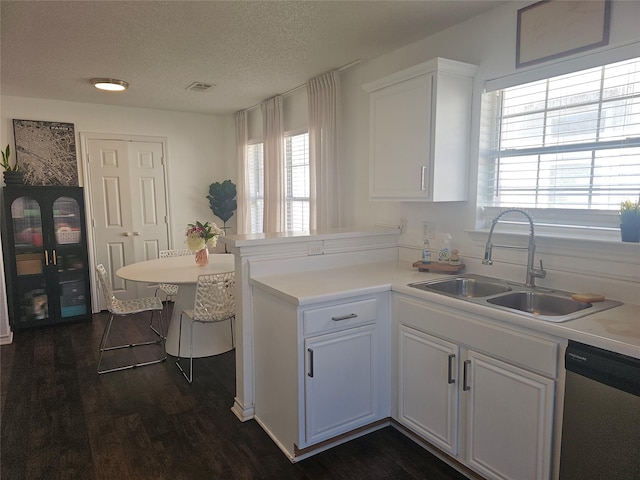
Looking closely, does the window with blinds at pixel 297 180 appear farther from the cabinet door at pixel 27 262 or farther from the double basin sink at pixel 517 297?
the cabinet door at pixel 27 262

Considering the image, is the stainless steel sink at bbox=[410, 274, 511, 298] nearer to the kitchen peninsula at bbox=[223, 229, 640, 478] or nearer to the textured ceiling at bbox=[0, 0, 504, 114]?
the kitchen peninsula at bbox=[223, 229, 640, 478]

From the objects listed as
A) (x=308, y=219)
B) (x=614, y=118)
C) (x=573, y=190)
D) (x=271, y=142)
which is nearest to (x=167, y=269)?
(x=308, y=219)

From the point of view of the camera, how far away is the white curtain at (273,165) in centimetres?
455

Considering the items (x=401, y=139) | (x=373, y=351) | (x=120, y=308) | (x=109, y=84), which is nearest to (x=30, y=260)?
(x=120, y=308)

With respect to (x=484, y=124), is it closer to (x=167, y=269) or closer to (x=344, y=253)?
(x=344, y=253)

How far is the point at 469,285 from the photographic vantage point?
8.23 ft

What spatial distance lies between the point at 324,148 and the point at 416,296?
196 centimetres

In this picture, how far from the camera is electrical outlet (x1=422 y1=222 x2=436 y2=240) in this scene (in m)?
2.93

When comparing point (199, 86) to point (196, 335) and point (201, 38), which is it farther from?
point (196, 335)

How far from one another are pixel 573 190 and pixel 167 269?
3.00 meters

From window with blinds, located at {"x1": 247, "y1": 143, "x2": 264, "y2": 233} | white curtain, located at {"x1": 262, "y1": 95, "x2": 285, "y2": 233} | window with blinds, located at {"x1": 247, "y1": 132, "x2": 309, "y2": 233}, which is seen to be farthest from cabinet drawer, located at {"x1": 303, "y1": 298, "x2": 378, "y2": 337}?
window with blinds, located at {"x1": 247, "y1": 143, "x2": 264, "y2": 233}

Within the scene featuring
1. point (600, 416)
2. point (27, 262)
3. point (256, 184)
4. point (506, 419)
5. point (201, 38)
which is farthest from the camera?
point (256, 184)

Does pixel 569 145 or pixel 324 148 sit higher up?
pixel 324 148

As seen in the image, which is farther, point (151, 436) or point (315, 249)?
point (315, 249)
